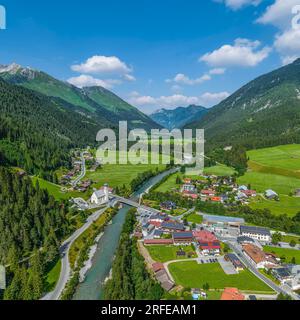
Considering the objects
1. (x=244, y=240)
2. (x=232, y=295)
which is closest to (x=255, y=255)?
(x=244, y=240)

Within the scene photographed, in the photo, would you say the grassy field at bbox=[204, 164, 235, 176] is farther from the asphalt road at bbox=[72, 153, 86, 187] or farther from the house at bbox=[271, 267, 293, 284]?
the house at bbox=[271, 267, 293, 284]

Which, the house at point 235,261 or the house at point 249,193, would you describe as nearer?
the house at point 235,261

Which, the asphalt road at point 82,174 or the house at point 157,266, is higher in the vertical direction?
the asphalt road at point 82,174

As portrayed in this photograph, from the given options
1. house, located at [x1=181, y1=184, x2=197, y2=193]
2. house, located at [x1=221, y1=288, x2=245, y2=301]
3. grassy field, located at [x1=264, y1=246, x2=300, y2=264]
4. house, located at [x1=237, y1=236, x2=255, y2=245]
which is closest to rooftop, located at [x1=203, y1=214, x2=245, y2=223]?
house, located at [x1=237, y1=236, x2=255, y2=245]

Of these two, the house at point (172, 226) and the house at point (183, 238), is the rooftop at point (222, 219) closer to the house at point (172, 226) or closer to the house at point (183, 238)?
the house at point (172, 226)

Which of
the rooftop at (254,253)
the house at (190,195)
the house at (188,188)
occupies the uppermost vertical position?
the house at (188,188)

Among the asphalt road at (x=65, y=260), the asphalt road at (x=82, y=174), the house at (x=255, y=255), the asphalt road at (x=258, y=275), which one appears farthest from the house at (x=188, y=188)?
the house at (x=255, y=255)
